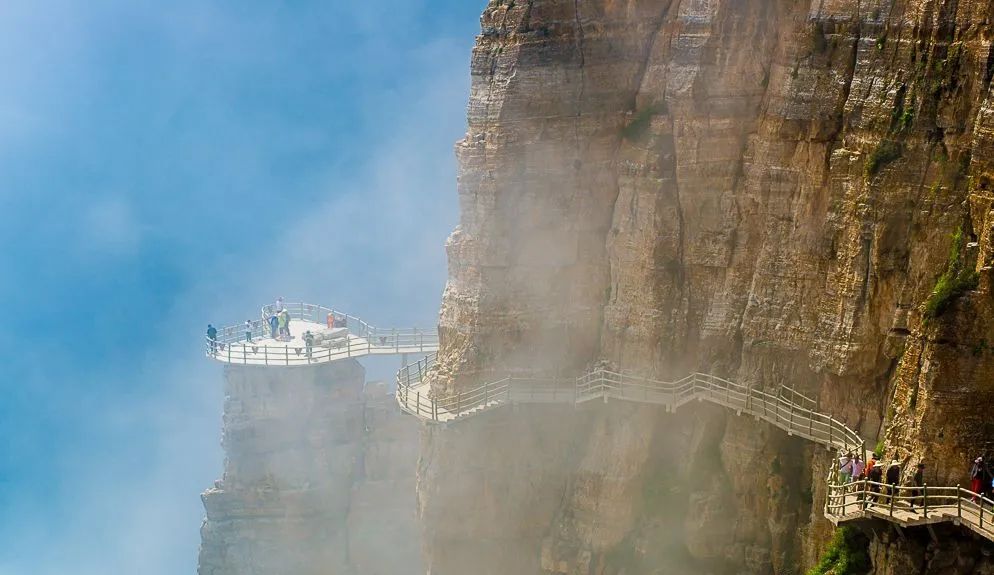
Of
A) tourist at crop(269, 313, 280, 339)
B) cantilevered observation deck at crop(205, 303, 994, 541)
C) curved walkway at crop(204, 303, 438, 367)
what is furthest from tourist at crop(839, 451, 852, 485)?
tourist at crop(269, 313, 280, 339)

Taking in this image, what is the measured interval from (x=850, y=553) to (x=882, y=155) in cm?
859

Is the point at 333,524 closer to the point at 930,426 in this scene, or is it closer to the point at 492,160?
the point at 492,160

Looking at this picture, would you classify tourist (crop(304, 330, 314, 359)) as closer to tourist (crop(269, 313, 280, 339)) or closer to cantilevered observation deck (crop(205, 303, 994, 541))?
cantilevered observation deck (crop(205, 303, 994, 541))

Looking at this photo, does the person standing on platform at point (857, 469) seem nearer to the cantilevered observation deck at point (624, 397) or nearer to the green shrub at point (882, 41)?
the cantilevered observation deck at point (624, 397)

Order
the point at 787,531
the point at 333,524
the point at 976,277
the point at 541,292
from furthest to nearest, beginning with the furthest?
1. the point at 333,524
2. the point at 541,292
3. the point at 787,531
4. the point at 976,277

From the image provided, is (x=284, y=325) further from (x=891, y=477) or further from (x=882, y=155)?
(x=891, y=477)

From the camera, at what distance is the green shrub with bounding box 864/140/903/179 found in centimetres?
3250

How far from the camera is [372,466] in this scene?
2191 inches

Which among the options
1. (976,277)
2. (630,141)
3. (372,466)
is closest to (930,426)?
(976,277)

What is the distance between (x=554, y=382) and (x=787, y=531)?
318 inches

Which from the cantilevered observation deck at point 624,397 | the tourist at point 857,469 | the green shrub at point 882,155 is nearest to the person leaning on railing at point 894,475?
the cantilevered observation deck at point 624,397

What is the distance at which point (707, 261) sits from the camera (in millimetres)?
38781

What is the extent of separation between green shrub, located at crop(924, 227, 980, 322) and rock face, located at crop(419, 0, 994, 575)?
0.20ft

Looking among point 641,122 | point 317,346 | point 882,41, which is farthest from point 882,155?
point 317,346
